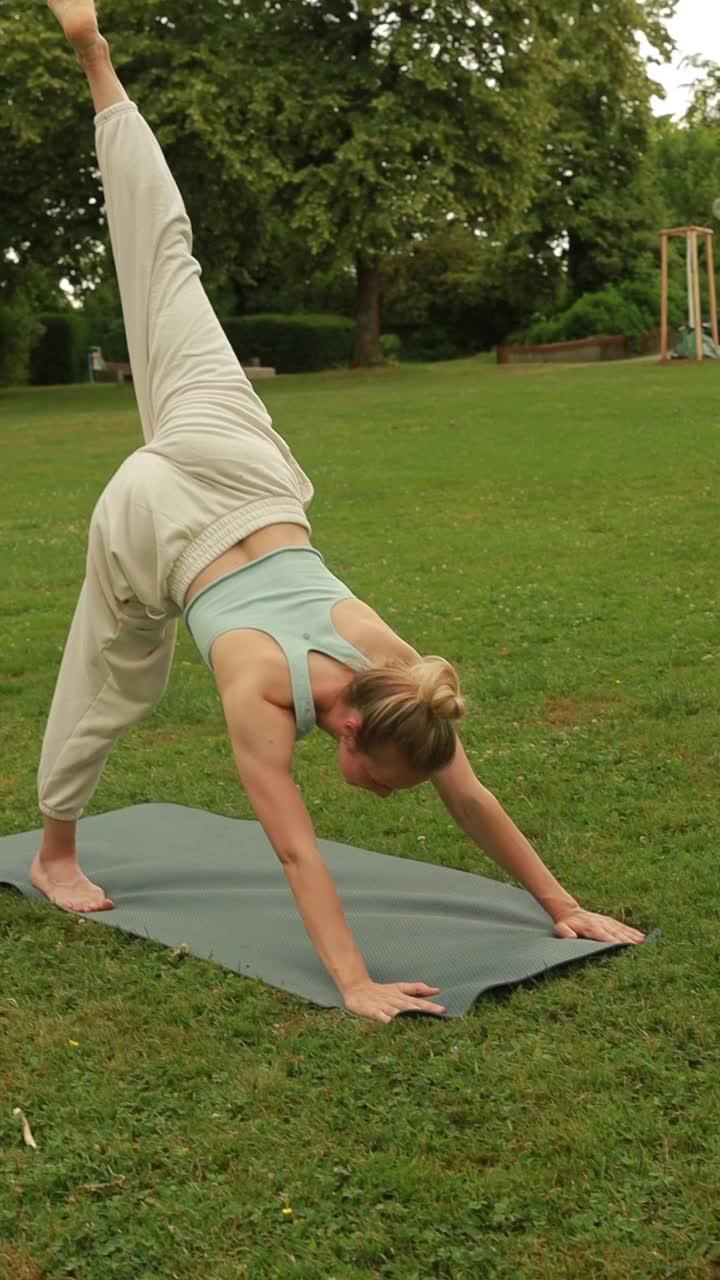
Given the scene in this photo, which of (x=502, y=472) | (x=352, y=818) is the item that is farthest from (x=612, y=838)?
(x=502, y=472)

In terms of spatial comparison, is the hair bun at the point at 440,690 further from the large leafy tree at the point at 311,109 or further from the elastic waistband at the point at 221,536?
the large leafy tree at the point at 311,109

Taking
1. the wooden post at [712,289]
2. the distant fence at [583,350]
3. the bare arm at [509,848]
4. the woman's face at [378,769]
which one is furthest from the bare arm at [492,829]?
the distant fence at [583,350]

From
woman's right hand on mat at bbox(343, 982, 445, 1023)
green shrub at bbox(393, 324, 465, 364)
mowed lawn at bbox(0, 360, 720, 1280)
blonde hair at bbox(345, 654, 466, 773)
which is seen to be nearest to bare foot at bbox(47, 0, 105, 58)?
blonde hair at bbox(345, 654, 466, 773)

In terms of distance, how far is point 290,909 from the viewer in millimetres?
5133

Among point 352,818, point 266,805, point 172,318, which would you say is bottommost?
point 352,818

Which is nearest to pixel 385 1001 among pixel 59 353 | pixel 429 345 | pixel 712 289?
pixel 712 289

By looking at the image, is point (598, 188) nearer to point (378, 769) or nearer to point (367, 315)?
point (367, 315)

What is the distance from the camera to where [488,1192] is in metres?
3.36

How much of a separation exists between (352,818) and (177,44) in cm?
2838

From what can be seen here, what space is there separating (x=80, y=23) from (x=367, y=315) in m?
30.5

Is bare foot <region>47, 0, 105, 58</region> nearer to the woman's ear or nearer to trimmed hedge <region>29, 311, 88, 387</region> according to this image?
the woman's ear

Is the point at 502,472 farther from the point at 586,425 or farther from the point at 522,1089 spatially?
the point at 522,1089

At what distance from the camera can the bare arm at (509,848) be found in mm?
4566

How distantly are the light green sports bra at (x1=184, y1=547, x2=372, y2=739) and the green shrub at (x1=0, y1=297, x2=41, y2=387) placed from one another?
38586 millimetres
